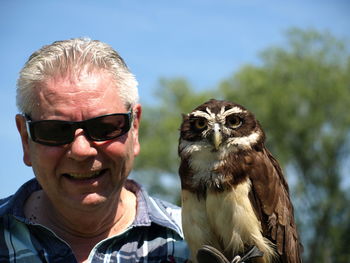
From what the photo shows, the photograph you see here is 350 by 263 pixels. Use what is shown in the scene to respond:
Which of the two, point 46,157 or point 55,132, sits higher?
point 55,132

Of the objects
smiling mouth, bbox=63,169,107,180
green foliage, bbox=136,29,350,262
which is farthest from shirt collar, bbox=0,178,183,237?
green foliage, bbox=136,29,350,262

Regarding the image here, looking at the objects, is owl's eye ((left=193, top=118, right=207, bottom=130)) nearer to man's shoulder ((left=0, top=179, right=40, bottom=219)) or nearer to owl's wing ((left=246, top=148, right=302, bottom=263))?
owl's wing ((left=246, top=148, right=302, bottom=263))

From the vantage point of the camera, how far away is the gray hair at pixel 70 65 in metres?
4.04

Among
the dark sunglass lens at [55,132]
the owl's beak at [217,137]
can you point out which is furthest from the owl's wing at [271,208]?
the dark sunglass lens at [55,132]

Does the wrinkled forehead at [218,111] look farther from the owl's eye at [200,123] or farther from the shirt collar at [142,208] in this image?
the shirt collar at [142,208]

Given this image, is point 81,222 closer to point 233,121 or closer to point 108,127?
point 108,127

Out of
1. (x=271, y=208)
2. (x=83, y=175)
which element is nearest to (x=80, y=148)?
A: (x=83, y=175)

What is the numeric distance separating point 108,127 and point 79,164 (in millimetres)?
398

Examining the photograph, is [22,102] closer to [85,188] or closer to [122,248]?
[85,188]

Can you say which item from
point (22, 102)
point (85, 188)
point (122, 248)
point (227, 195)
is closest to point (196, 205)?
point (227, 195)

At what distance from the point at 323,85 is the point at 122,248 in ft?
101

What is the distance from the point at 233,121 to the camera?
4.45 meters

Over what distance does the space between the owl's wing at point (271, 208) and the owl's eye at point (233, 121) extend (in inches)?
13.2

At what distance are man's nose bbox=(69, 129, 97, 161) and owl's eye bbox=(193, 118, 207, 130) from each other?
1085mm
